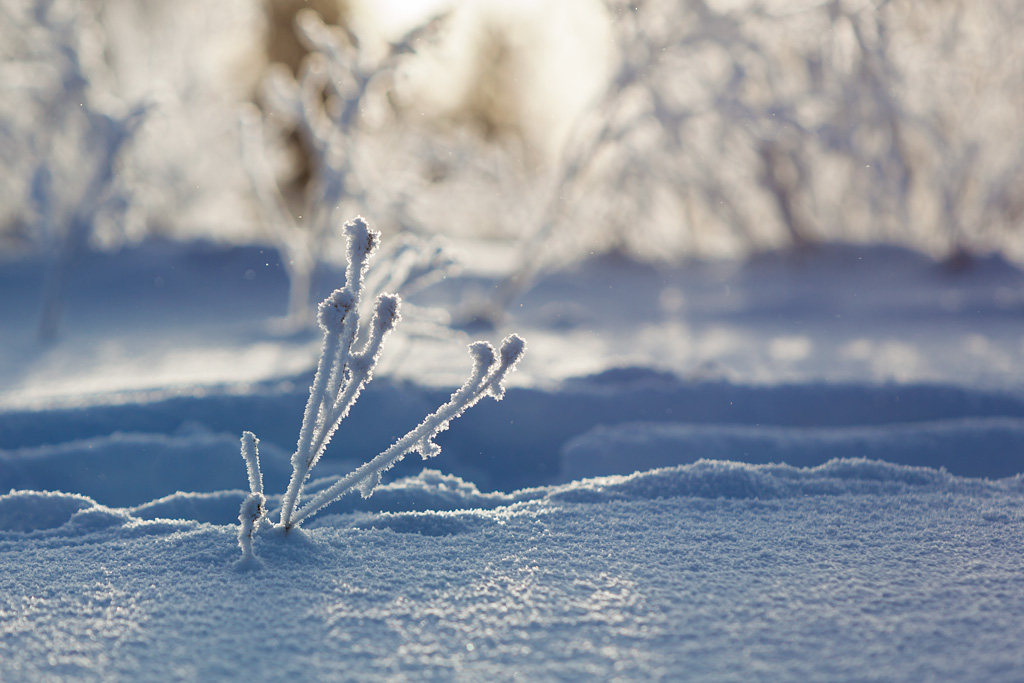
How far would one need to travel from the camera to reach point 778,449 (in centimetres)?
266

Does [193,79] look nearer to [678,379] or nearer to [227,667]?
[678,379]

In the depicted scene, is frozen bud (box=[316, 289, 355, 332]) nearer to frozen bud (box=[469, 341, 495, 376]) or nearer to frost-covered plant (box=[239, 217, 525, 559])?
frost-covered plant (box=[239, 217, 525, 559])

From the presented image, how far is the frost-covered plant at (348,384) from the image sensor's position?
1578 millimetres

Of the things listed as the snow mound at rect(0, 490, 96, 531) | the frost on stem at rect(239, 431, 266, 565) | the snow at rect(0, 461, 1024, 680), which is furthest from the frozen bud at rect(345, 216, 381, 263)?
the snow mound at rect(0, 490, 96, 531)

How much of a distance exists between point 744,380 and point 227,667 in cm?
254

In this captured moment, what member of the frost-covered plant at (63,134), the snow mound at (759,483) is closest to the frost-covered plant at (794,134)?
the frost-covered plant at (63,134)

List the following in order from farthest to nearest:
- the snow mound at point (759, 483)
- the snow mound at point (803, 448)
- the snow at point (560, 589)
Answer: the snow mound at point (803, 448) → the snow mound at point (759, 483) → the snow at point (560, 589)

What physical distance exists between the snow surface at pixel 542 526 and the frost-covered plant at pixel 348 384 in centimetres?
12

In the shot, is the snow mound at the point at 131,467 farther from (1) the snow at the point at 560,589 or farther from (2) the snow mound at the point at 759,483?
(2) the snow mound at the point at 759,483

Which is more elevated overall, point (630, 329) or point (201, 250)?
point (201, 250)

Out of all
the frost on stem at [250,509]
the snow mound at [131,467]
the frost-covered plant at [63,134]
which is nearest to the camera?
the frost on stem at [250,509]

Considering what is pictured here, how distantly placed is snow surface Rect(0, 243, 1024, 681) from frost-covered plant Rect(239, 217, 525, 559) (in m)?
0.12

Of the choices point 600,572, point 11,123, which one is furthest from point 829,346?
point 11,123

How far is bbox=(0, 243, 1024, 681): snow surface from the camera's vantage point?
1.32 m
